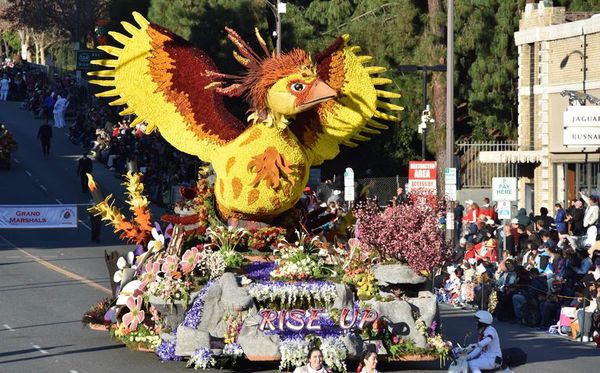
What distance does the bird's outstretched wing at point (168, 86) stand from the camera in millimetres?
21812

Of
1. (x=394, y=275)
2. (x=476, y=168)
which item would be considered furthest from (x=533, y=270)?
(x=476, y=168)

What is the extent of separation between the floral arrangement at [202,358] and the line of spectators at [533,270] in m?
7.10

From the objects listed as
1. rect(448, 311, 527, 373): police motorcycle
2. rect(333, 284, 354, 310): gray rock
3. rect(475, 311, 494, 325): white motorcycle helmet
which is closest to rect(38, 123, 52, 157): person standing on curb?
rect(333, 284, 354, 310): gray rock

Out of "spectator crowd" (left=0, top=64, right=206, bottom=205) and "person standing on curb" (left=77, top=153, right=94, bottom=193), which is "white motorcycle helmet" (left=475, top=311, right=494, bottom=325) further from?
"person standing on curb" (left=77, top=153, right=94, bottom=193)

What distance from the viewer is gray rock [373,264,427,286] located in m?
20.3

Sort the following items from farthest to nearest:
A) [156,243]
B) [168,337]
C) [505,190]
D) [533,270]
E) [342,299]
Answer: [505,190] < [533,270] < [156,243] < [168,337] < [342,299]

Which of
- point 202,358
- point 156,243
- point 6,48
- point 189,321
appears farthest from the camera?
point 6,48

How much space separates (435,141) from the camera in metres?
51.1

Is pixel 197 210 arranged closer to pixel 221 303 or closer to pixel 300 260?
pixel 300 260

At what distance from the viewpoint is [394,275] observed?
20.3m

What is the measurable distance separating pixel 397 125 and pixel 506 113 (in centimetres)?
428

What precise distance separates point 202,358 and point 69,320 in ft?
20.6

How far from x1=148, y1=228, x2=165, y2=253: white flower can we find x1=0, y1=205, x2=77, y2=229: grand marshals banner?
18.0 metres

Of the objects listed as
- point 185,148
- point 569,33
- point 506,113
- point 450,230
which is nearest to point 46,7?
point 506,113
